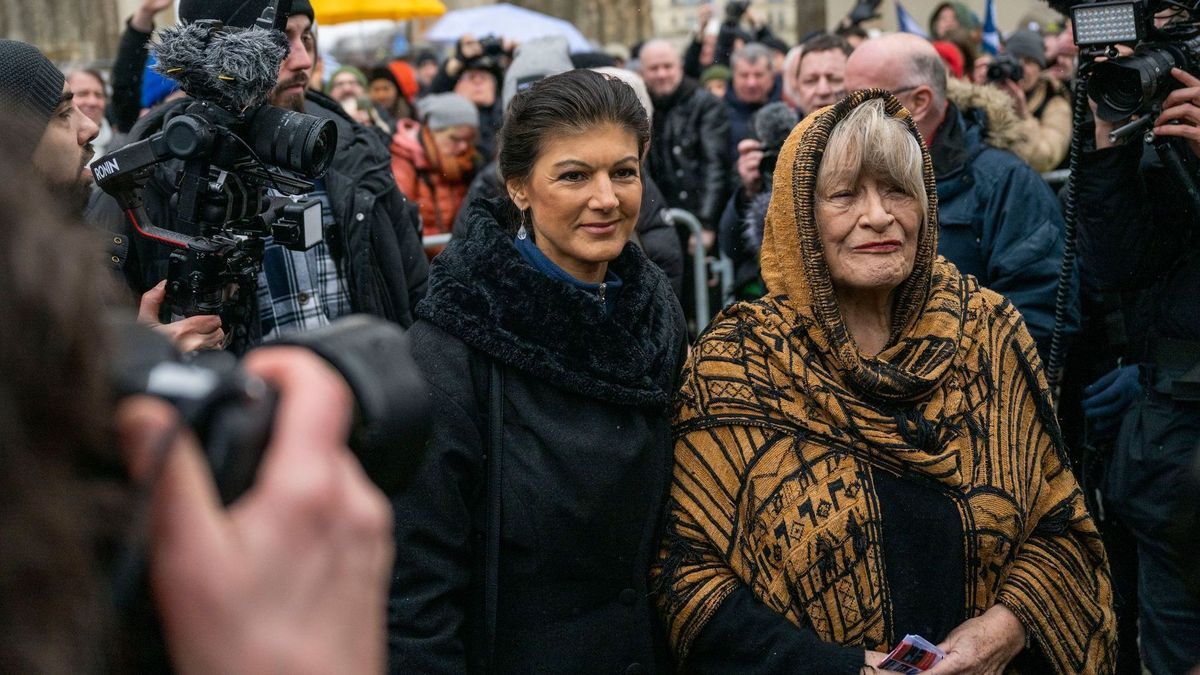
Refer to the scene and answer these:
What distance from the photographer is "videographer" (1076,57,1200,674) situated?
3.34 m

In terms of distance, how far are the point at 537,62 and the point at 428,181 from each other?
65.7 inches

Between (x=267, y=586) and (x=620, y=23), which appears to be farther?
(x=620, y=23)

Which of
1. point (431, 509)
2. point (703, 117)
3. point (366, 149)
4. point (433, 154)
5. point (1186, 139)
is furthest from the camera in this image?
point (703, 117)

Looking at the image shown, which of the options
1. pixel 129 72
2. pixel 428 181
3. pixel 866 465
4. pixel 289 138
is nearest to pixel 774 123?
pixel 428 181

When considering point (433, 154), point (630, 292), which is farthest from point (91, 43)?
point (630, 292)

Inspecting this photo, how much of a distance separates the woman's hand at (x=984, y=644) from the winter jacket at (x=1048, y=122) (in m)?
3.36

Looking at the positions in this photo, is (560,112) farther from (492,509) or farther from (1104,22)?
(1104,22)

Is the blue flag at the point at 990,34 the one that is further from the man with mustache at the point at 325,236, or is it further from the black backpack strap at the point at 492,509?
the black backpack strap at the point at 492,509

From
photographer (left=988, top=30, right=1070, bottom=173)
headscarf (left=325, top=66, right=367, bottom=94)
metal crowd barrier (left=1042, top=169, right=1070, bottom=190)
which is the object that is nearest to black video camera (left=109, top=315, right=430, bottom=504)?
photographer (left=988, top=30, right=1070, bottom=173)

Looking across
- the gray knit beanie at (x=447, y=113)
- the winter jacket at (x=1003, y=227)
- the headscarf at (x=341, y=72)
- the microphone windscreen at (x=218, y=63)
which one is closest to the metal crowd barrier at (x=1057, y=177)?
the winter jacket at (x=1003, y=227)

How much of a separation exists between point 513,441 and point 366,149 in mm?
1819

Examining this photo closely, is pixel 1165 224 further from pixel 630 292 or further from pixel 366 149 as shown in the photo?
pixel 366 149

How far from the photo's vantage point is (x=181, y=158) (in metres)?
3.03

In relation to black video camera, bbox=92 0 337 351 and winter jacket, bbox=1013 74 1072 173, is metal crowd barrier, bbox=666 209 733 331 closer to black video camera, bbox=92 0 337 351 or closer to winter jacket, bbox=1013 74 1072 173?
winter jacket, bbox=1013 74 1072 173
